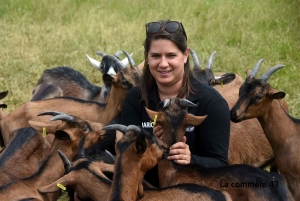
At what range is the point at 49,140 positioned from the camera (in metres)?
7.75

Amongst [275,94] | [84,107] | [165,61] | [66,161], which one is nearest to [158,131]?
[165,61]

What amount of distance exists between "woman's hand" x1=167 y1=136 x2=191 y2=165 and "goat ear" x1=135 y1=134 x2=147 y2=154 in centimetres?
39

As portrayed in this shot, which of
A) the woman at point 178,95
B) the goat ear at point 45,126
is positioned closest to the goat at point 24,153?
the goat ear at point 45,126

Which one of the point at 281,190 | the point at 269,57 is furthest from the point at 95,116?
the point at 269,57

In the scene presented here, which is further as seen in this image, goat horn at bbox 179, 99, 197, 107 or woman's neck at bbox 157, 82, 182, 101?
woman's neck at bbox 157, 82, 182, 101

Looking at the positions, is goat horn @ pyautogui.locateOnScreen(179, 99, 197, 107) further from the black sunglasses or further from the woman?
the black sunglasses

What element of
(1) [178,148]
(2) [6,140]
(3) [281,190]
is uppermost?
(1) [178,148]

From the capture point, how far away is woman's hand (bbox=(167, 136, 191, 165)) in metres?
5.60

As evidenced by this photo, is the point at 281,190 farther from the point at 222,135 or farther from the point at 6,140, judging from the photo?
the point at 6,140

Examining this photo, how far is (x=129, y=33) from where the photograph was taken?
13680 mm

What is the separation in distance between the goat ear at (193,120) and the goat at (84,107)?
2691 mm

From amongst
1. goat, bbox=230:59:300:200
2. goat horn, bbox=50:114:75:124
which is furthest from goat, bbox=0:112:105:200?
goat, bbox=230:59:300:200

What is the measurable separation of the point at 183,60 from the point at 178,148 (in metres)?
0.78

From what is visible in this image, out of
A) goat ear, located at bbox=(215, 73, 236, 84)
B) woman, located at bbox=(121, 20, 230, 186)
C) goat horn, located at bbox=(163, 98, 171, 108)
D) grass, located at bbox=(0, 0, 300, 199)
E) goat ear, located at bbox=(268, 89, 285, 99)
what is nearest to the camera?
goat horn, located at bbox=(163, 98, 171, 108)
